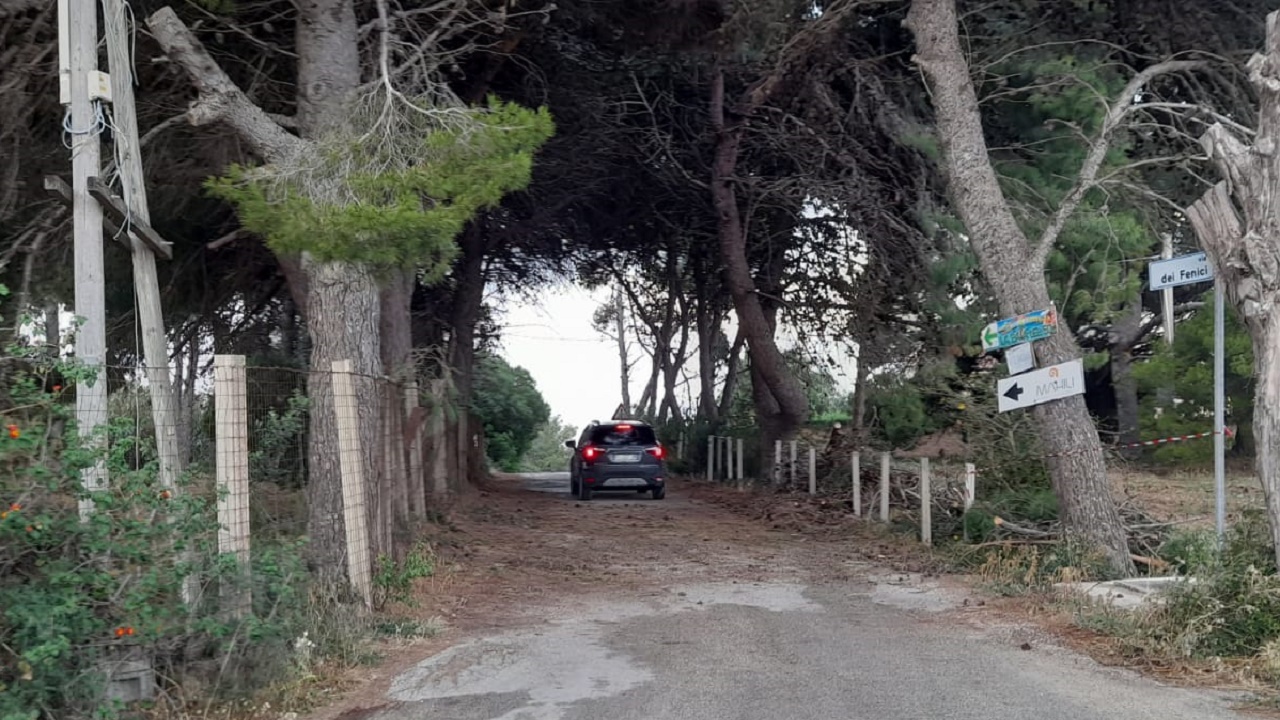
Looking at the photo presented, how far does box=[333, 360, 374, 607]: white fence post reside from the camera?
31.3 feet

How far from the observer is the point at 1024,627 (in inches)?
387

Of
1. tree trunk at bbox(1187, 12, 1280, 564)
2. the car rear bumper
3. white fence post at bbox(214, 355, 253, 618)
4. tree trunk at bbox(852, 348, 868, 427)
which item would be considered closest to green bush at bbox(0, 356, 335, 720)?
white fence post at bbox(214, 355, 253, 618)

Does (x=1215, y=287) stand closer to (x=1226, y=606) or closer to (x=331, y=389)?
(x=1226, y=606)

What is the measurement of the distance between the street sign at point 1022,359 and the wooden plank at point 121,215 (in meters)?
8.13

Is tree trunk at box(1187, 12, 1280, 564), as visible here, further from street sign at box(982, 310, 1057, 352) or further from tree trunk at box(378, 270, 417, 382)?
tree trunk at box(378, 270, 417, 382)

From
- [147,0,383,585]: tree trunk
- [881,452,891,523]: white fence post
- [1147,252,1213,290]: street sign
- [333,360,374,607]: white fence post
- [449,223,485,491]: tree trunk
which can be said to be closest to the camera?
[333,360,374,607]: white fence post

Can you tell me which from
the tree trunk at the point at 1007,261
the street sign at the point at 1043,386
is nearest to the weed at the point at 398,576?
the street sign at the point at 1043,386

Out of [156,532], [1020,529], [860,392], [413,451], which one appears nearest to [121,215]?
[156,532]

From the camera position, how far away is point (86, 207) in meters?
8.11

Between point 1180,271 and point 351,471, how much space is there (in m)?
7.07

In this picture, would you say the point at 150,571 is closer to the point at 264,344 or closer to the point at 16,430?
the point at 16,430

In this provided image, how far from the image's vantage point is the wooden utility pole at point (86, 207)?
782 cm

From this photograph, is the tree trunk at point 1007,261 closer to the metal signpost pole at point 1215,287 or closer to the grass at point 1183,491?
the grass at point 1183,491

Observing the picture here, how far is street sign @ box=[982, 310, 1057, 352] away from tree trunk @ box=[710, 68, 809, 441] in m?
9.42
